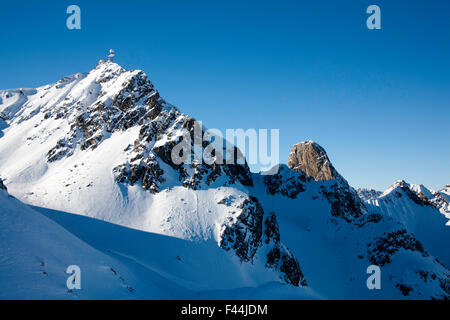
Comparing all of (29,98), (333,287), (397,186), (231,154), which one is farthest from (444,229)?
(29,98)

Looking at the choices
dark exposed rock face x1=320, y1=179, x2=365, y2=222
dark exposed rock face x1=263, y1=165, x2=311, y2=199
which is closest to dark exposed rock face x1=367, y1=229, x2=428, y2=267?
dark exposed rock face x1=320, y1=179, x2=365, y2=222

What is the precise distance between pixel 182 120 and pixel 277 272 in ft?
131

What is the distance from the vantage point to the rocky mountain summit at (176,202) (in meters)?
50.9

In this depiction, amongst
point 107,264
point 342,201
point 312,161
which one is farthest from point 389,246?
point 107,264

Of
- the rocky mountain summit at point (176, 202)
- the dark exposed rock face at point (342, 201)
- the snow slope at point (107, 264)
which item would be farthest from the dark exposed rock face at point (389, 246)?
the snow slope at point (107, 264)

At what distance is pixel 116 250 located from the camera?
43.9 m

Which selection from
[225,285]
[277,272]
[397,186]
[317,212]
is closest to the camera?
[225,285]

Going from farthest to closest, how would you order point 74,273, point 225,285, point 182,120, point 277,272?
point 182,120, point 277,272, point 225,285, point 74,273

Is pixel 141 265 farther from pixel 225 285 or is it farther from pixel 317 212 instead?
pixel 317 212

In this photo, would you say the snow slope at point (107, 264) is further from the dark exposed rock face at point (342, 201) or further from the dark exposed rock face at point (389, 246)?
the dark exposed rock face at point (342, 201)

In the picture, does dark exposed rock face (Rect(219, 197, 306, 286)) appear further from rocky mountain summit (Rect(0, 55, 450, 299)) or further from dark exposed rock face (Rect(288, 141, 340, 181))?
dark exposed rock face (Rect(288, 141, 340, 181))

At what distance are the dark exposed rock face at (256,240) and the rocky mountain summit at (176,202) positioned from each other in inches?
10.0

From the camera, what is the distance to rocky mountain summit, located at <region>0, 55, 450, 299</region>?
50906 millimetres

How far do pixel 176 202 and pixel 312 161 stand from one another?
9222 cm
